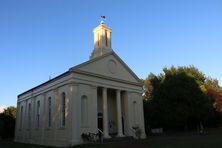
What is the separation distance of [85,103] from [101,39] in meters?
Answer: 11.5

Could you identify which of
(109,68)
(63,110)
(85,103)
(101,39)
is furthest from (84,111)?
(101,39)

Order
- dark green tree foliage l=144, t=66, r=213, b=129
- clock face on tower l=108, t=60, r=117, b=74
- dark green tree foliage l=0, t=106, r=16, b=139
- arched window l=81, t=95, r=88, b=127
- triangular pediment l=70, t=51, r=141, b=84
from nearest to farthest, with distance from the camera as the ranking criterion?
arched window l=81, t=95, r=88, b=127, triangular pediment l=70, t=51, r=141, b=84, clock face on tower l=108, t=60, r=117, b=74, dark green tree foliage l=144, t=66, r=213, b=129, dark green tree foliage l=0, t=106, r=16, b=139

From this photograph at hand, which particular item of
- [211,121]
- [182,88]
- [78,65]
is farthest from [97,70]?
[211,121]

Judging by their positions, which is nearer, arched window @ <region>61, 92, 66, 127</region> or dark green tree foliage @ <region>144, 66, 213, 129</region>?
arched window @ <region>61, 92, 66, 127</region>

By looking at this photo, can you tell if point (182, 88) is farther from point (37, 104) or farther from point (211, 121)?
point (37, 104)

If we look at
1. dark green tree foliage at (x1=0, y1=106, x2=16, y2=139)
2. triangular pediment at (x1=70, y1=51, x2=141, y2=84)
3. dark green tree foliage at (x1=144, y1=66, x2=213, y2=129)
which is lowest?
dark green tree foliage at (x1=0, y1=106, x2=16, y2=139)

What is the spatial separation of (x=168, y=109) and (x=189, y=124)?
9.31 metres

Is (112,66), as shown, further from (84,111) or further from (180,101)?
(180,101)

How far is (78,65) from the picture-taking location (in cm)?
2552

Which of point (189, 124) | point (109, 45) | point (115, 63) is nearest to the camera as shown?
point (115, 63)

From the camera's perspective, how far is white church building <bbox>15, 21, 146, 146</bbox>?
2455cm

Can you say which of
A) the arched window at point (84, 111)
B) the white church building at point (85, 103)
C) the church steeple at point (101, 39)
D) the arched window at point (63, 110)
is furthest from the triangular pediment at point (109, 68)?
the arched window at point (63, 110)

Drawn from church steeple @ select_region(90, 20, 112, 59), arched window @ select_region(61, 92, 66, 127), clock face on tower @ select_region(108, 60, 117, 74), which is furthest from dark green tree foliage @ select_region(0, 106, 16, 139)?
clock face on tower @ select_region(108, 60, 117, 74)

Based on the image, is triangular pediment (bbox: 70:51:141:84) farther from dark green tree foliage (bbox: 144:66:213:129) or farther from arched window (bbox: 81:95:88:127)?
dark green tree foliage (bbox: 144:66:213:129)
